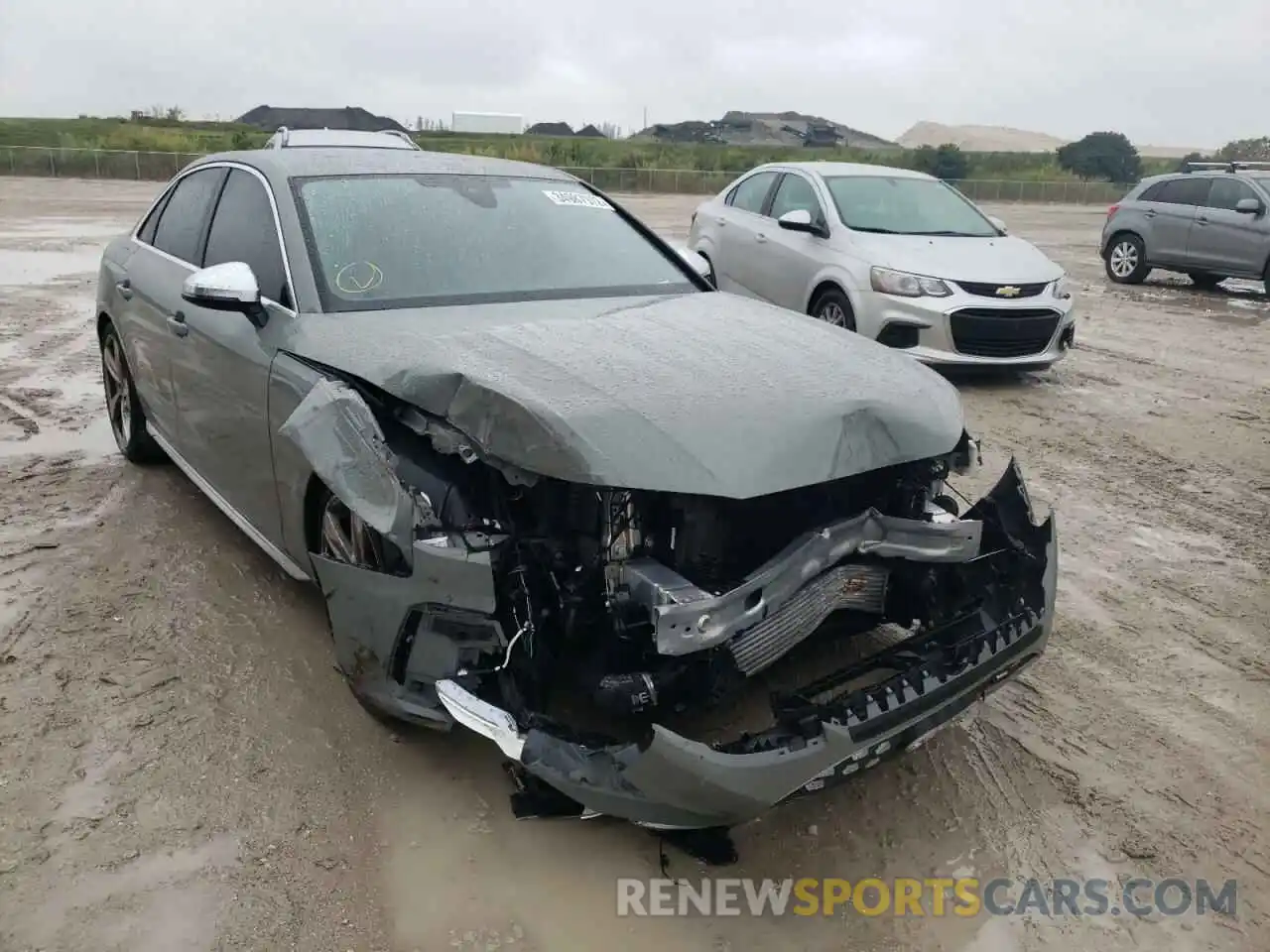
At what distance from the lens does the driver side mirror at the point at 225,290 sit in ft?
11.1

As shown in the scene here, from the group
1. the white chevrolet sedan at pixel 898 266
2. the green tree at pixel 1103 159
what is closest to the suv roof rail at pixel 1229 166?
the white chevrolet sedan at pixel 898 266

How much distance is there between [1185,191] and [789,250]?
8.14 metres

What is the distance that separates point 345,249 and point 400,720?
1687 millimetres

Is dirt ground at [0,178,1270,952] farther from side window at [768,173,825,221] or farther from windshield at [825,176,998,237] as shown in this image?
side window at [768,173,825,221]

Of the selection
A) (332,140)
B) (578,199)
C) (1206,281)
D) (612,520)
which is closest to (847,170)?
(332,140)

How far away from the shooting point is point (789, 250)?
864 cm

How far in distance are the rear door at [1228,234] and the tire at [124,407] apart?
42.7 ft

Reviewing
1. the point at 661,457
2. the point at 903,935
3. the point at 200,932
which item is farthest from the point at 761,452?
the point at 200,932

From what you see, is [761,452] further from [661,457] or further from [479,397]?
[479,397]

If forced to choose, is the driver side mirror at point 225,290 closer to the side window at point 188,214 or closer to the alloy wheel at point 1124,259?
the side window at point 188,214

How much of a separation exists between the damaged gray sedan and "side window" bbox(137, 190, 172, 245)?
168cm

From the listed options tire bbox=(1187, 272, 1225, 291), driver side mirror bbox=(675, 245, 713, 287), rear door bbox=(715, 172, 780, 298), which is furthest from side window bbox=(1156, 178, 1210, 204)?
driver side mirror bbox=(675, 245, 713, 287)

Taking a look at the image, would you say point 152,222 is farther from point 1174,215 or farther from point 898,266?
point 1174,215

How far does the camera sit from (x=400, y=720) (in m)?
3.08
